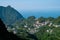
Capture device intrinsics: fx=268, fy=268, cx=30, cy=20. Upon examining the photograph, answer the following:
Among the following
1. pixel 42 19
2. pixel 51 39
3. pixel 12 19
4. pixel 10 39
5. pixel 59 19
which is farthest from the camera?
pixel 12 19

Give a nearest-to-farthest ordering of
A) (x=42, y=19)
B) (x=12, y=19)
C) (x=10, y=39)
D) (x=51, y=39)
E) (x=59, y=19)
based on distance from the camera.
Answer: (x=10, y=39) < (x=51, y=39) < (x=59, y=19) < (x=42, y=19) < (x=12, y=19)

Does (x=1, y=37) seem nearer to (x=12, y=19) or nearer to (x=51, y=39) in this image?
(x=51, y=39)

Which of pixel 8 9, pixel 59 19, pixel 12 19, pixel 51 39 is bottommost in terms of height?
pixel 51 39

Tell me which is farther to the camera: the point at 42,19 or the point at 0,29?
the point at 42,19

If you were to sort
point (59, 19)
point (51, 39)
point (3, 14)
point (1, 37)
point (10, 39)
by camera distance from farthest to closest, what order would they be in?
1. point (3, 14)
2. point (59, 19)
3. point (51, 39)
4. point (10, 39)
5. point (1, 37)

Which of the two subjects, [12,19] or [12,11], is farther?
[12,11]

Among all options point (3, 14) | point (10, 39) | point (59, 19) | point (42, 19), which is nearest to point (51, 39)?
point (10, 39)

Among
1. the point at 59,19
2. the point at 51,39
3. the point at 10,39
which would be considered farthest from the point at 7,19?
the point at 10,39

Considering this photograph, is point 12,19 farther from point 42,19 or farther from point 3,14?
point 42,19

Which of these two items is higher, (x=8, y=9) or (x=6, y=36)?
(x=8, y=9)
